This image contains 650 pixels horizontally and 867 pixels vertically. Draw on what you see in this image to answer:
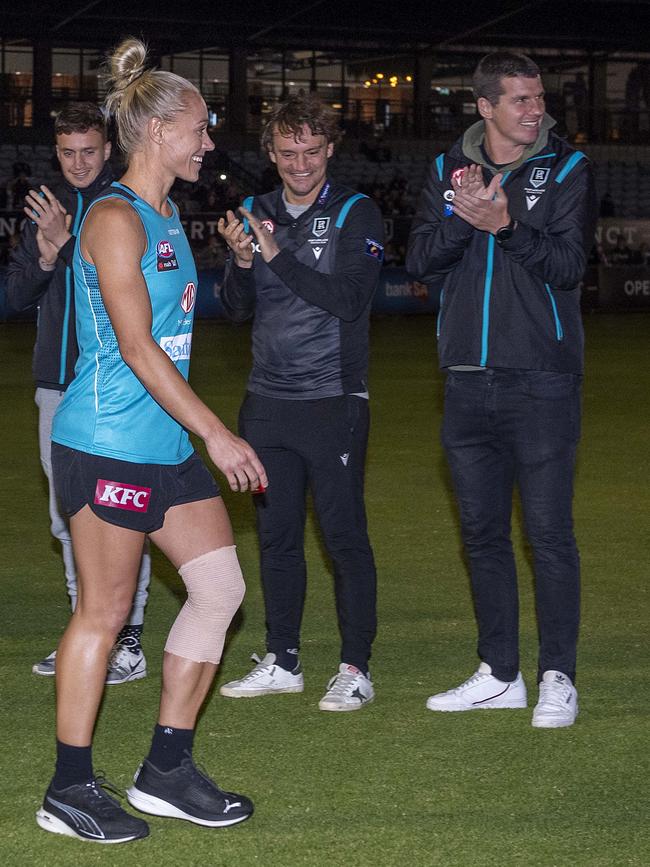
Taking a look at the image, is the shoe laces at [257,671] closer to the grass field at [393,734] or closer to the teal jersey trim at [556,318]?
the grass field at [393,734]

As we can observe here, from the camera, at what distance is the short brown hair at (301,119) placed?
14.8 feet

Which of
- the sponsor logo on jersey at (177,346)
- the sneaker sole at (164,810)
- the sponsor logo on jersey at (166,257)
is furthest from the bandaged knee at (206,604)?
the sponsor logo on jersey at (166,257)

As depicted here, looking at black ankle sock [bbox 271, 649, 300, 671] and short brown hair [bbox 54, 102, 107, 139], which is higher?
short brown hair [bbox 54, 102, 107, 139]

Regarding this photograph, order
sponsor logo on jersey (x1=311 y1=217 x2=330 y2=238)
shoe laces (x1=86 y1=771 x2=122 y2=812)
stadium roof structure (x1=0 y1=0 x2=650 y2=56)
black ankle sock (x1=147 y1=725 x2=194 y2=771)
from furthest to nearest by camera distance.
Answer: stadium roof structure (x1=0 y1=0 x2=650 y2=56)
sponsor logo on jersey (x1=311 y1=217 x2=330 y2=238)
black ankle sock (x1=147 y1=725 x2=194 y2=771)
shoe laces (x1=86 y1=771 x2=122 y2=812)

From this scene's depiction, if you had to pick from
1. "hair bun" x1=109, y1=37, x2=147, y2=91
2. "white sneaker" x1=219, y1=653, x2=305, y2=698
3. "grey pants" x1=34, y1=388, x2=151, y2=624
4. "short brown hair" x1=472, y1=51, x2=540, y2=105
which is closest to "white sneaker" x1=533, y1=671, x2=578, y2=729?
"white sneaker" x1=219, y1=653, x2=305, y2=698

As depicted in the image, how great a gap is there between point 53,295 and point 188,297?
1.67 m

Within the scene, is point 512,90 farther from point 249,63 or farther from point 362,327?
point 249,63

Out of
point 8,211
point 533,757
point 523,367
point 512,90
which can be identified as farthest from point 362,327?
point 8,211

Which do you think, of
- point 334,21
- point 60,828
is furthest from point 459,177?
point 334,21

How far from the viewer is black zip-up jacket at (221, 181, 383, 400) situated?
4.59 m

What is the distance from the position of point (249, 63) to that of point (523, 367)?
39.6 meters

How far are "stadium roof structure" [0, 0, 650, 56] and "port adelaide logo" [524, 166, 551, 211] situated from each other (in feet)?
98.1

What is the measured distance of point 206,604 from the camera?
3518 mm

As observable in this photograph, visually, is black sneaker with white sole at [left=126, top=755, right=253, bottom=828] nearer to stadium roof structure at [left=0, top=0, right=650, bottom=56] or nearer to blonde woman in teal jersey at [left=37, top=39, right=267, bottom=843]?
blonde woman in teal jersey at [left=37, top=39, right=267, bottom=843]
